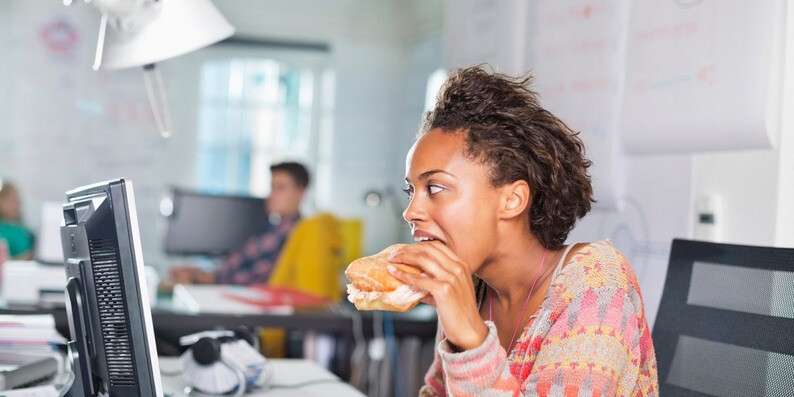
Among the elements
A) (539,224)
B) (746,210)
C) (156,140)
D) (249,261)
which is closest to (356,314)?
(249,261)

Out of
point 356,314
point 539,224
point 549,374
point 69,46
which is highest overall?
point 69,46

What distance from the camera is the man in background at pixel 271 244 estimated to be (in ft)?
15.3

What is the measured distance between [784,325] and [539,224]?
45 centimetres

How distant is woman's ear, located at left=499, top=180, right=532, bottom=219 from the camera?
4.97 feet

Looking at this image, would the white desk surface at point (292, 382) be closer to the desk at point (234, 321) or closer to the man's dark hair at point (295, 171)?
the desk at point (234, 321)

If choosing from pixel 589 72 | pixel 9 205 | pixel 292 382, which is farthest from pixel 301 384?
pixel 9 205

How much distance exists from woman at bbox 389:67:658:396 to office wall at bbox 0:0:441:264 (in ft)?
17.5

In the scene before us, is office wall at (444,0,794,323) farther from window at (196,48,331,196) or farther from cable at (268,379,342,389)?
window at (196,48,331,196)

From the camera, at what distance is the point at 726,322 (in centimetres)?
168

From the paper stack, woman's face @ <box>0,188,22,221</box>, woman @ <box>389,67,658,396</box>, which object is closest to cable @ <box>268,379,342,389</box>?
the paper stack

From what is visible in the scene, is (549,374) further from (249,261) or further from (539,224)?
(249,261)

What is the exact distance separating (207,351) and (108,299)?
603mm

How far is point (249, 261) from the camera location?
15.5 feet

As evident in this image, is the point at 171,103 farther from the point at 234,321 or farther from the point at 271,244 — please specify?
the point at 234,321
